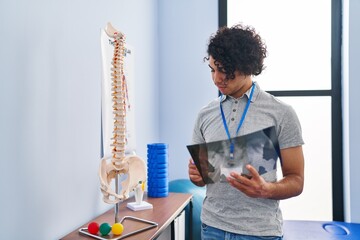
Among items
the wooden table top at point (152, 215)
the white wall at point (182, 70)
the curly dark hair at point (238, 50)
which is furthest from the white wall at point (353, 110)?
the curly dark hair at point (238, 50)

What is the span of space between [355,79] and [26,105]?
2344mm

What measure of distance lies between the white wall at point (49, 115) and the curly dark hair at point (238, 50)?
67 centimetres

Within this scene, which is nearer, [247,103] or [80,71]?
[247,103]

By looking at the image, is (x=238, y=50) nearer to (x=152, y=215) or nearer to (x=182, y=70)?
(x=152, y=215)

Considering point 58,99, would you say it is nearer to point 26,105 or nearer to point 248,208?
point 26,105

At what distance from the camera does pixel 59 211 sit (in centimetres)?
151

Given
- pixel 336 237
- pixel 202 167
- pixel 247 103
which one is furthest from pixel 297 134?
pixel 336 237

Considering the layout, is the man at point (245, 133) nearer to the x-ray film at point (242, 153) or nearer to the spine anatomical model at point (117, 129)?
the x-ray film at point (242, 153)

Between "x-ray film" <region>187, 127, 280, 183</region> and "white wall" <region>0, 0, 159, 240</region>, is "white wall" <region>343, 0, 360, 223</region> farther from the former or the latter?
"white wall" <region>0, 0, 159, 240</region>

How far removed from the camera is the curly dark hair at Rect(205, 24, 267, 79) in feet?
4.22

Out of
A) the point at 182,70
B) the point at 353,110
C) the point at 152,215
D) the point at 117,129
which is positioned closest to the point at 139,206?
the point at 152,215

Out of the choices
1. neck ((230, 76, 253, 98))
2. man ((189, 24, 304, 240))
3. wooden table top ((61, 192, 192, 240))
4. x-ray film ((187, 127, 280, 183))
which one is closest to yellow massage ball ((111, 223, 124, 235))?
wooden table top ((61, 192, 192, 240))

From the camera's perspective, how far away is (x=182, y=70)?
10.0 ft

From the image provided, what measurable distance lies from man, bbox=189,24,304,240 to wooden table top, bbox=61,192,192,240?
34cm
